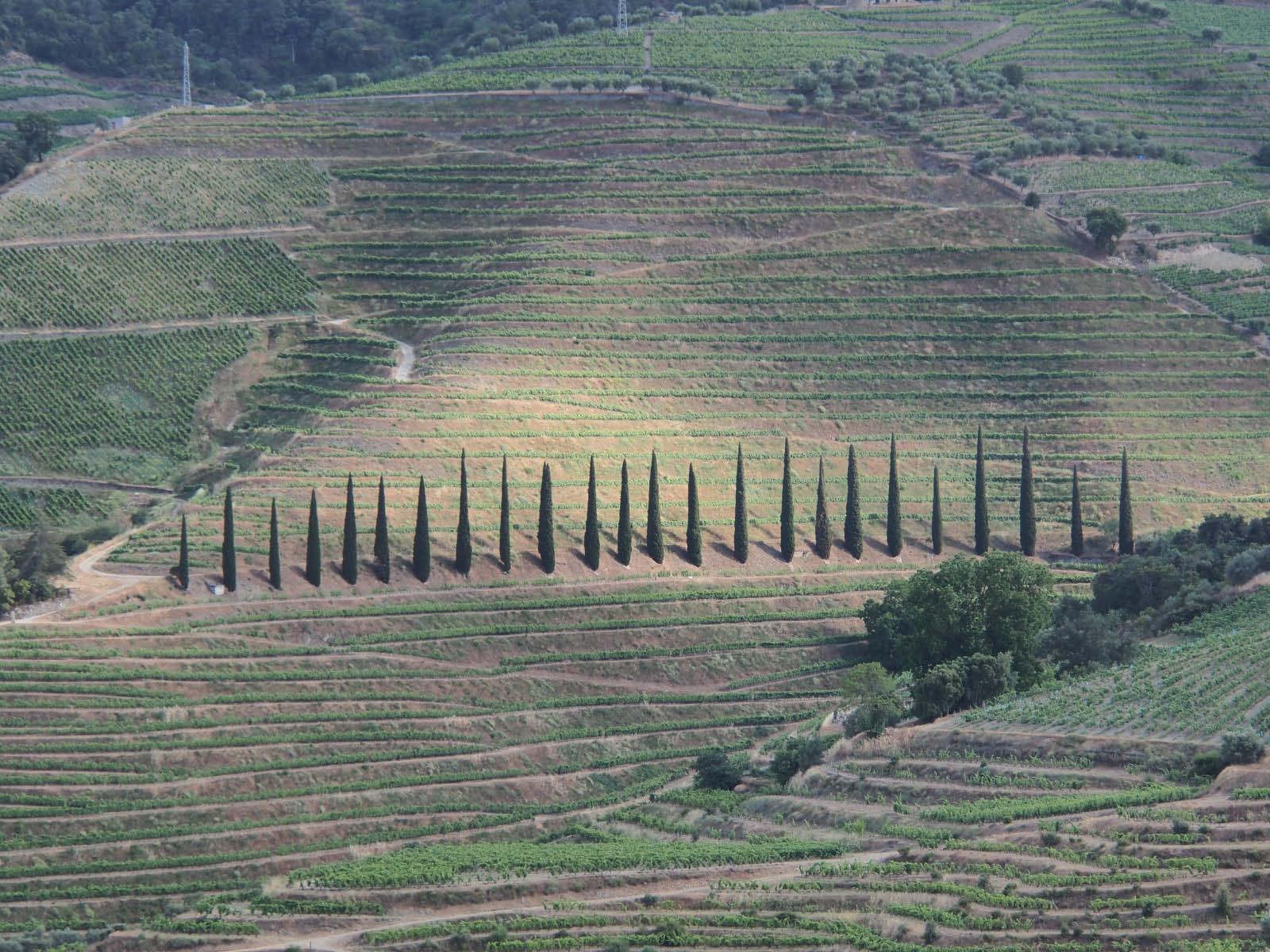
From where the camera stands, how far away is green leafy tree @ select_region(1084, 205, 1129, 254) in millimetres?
132125

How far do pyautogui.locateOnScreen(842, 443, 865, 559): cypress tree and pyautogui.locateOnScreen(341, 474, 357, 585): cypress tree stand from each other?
65.9ft

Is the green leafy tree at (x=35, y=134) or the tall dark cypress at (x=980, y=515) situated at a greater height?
the green leafy tree at (x=35, y=134)

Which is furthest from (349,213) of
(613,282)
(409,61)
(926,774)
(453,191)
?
(926,774)

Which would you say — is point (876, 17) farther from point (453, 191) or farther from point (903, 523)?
point (903, 523)

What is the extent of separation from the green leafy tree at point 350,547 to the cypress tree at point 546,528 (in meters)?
6.92

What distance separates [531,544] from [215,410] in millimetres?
22724

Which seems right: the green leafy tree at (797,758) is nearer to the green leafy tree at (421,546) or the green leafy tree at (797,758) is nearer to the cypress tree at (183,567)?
the green leafy tree at (421,546)

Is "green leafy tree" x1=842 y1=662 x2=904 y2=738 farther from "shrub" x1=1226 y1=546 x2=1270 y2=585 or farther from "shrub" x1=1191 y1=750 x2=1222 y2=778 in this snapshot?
"shrub" x1=1226 y1=546 x2=1270 y2=585

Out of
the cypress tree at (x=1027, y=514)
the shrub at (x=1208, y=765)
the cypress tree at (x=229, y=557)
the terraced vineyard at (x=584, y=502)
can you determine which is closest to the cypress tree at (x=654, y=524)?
the terraced vineyard at (x=584, y=502)

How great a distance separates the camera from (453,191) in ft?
452

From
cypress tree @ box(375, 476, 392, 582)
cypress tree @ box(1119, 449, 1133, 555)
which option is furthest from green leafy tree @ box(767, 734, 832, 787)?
cypress tree @ box(1119, 449, 1133, 555)

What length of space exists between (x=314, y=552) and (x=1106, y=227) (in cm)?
4913

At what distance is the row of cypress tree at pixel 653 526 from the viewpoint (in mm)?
99312

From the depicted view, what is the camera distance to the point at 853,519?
109 meters
